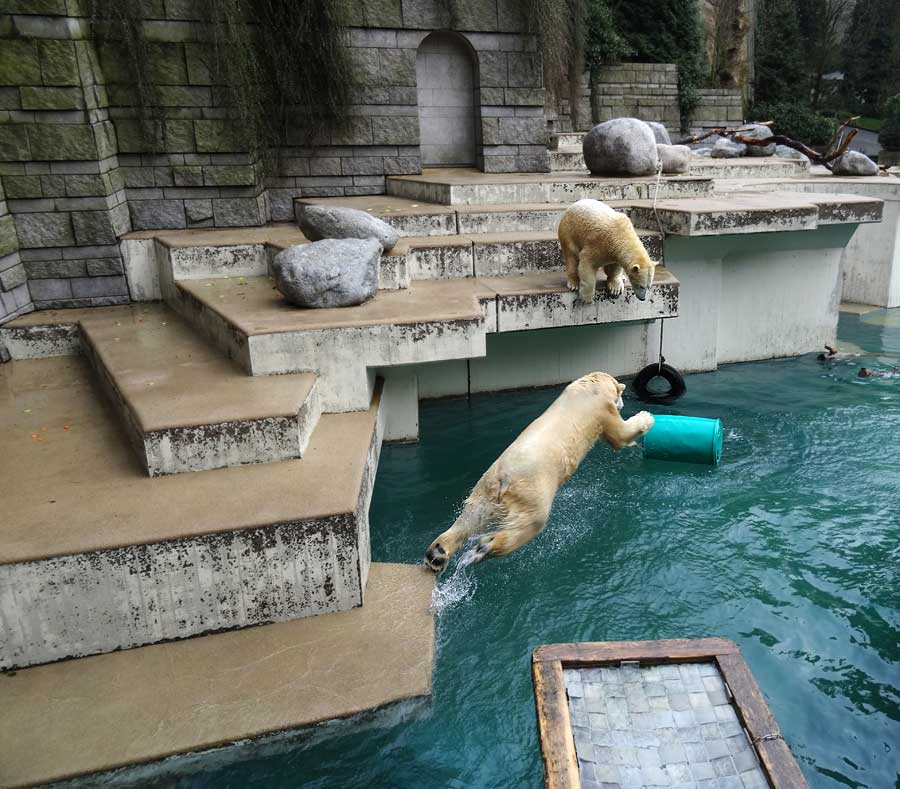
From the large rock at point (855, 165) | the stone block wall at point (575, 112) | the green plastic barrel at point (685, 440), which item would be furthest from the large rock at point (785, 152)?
the green plastic barrel at point (685, 440)

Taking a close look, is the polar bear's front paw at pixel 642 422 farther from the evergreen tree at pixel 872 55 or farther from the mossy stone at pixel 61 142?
the evergreen tree at pixel 872 55

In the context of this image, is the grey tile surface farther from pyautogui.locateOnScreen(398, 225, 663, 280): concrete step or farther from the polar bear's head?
pyautogui.locateOnScreen(398, 225, 663, 280): concrete step

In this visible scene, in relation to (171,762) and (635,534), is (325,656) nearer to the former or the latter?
(171,762)

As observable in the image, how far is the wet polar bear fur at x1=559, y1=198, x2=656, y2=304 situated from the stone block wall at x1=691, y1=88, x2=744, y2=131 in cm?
1748

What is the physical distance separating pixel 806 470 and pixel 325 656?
4.30 metres

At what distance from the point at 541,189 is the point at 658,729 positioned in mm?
6672

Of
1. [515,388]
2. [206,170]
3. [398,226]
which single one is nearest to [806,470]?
[515,388]

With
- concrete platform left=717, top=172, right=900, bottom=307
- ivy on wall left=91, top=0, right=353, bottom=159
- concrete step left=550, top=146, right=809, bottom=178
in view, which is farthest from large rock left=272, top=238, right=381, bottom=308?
concrete step left=550, top=146, right=809, bottom=178

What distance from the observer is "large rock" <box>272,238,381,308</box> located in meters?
5.42

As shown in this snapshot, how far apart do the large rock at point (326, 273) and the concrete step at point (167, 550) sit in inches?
63.1

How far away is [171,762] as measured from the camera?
3.08m

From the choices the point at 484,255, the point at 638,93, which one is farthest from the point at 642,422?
the point at 638,93

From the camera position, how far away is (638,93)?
1959cm

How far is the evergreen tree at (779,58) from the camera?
25.8 m
